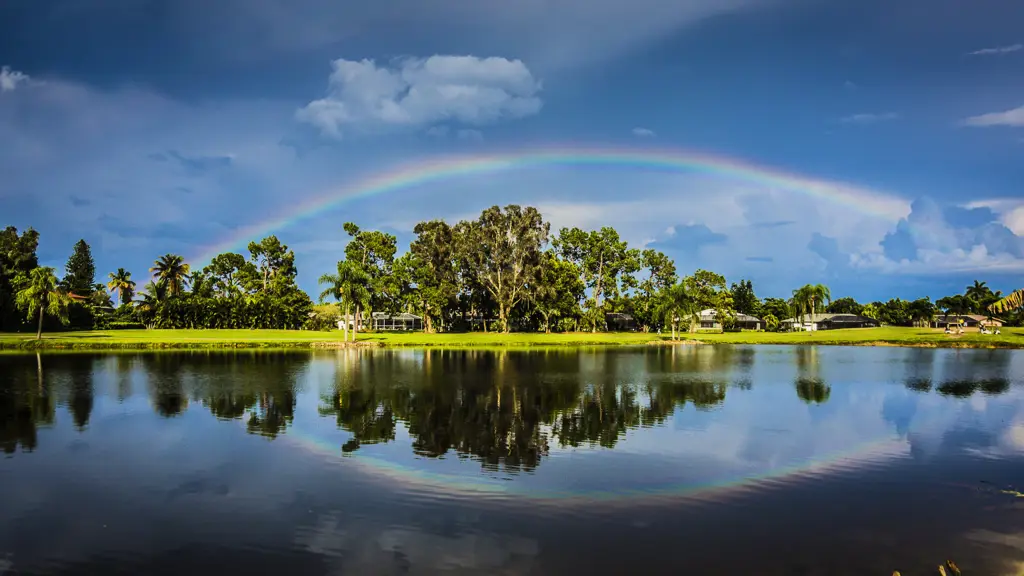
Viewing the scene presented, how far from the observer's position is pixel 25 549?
1183cm

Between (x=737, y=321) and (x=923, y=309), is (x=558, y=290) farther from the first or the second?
(x=923, y=309)

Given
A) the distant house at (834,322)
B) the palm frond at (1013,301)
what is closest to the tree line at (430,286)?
the distant house at (834,322)

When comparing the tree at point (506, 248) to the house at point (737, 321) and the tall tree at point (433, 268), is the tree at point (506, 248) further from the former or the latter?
the house at point (737, 321)

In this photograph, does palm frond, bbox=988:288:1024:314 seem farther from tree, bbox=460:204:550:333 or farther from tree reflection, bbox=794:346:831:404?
tree, bbox=460:204:550:333

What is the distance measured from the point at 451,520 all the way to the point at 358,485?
381cm

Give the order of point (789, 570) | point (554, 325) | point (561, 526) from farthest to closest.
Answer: point (554, 325), point (561, 526), point (789, 570)

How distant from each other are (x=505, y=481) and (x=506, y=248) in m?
92.8

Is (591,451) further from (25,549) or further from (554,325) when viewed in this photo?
(554,325)

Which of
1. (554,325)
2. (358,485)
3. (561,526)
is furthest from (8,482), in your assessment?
(554,325)

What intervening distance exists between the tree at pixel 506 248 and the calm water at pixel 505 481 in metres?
73.2

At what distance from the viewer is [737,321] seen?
527ft

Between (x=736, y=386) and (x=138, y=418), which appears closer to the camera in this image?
(x=138, y=418)

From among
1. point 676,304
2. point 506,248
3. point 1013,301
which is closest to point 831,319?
point 676,304

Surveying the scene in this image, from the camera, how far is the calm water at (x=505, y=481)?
11633 mm
